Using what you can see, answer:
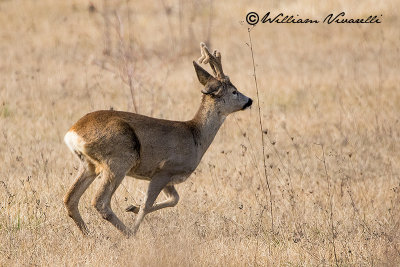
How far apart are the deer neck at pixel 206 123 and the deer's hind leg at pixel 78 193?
3.45ft

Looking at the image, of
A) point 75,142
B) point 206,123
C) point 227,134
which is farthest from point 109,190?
point 227,134

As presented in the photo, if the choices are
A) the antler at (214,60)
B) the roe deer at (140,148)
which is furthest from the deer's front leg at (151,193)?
the antler at (214,60)

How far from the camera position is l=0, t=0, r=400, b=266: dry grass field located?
657cm

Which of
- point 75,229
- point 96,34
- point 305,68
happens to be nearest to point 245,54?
point 305,68

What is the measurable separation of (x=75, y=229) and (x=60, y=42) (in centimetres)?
1046

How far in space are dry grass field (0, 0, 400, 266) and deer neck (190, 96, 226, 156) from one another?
2.48 ft

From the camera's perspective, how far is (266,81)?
13.9 m

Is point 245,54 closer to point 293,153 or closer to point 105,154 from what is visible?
point 293,153

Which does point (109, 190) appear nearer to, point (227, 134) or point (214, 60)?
point (214, 60)

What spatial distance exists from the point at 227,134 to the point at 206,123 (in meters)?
3.68

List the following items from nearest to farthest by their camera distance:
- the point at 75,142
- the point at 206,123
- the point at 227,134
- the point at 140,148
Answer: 1. the point at 75,142
2. the point at 140,148
3. the point at 206,123
4. the point at 227,134

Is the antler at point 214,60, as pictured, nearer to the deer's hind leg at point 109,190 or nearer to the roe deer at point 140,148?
the roe deer at point 140,148

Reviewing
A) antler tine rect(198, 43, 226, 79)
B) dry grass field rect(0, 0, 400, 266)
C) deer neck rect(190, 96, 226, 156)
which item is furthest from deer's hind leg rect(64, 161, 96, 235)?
antler tine rect(198, 43, 226, 79)

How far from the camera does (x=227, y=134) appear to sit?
11078mm
